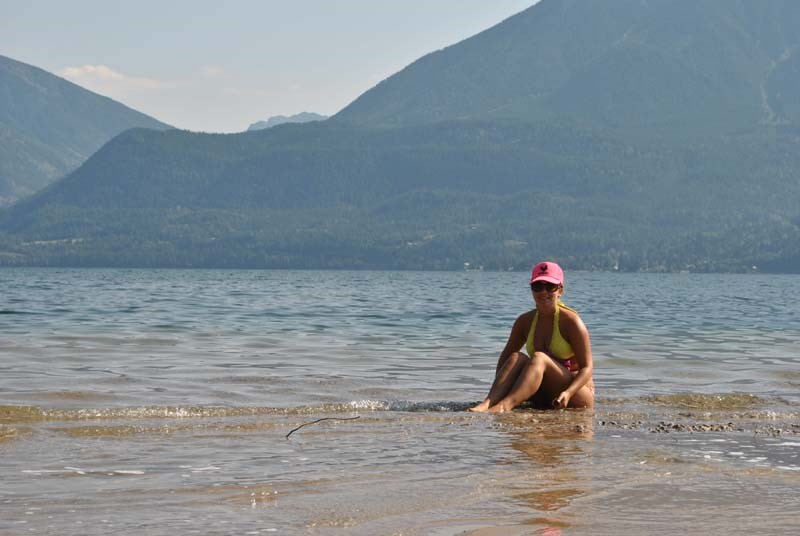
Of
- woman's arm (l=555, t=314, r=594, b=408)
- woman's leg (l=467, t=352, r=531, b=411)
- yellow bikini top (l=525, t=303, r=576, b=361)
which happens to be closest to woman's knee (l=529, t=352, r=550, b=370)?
woman's leg (l=467, t=352, r=531, b=411)

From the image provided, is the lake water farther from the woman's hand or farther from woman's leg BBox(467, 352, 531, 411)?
woman's leg BBox(467, 352, 531, 411)

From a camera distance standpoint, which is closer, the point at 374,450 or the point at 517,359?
the point at 374,450

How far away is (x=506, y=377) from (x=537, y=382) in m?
0.38

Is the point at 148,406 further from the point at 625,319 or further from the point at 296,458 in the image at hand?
the point at 625,319

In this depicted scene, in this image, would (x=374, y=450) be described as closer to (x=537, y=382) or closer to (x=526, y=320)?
(x=537, y=382)

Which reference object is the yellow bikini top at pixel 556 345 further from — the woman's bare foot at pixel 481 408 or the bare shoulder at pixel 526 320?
the woman's bare foot at pixel 481 408

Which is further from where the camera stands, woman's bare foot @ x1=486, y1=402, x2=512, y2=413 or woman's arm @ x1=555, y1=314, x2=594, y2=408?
woman's bare foot @ x1=486, y1=402, x2=512, y2=413

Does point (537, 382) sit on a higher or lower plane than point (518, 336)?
lower

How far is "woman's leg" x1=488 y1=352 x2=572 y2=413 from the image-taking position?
43.4 ft

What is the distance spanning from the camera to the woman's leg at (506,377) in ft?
43.8

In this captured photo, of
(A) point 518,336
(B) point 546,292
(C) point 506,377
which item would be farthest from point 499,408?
(B) point 546,292

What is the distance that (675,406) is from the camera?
15.7 meters

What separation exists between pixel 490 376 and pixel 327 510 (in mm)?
13589

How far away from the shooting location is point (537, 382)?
43.6ft
